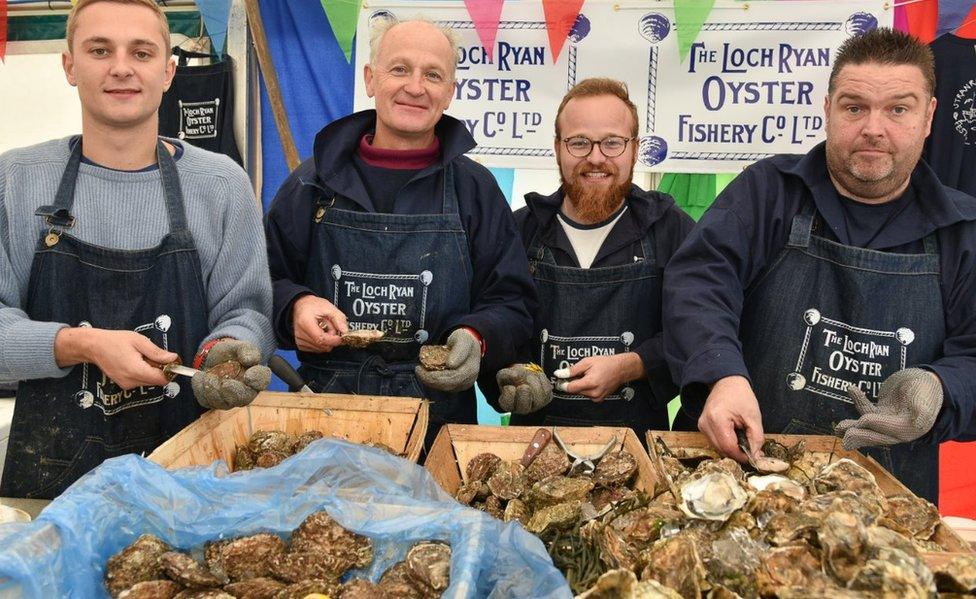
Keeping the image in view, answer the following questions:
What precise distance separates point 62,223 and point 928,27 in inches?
161

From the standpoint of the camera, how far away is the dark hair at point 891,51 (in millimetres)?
2145

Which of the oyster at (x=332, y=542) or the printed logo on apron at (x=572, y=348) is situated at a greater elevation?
the printed logo on apron at (x=572, y=348)

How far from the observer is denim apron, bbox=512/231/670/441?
2.67 meters

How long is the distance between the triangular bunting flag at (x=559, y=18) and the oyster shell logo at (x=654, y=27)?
1.18 ft

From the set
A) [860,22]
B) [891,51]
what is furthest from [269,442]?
[860,22]

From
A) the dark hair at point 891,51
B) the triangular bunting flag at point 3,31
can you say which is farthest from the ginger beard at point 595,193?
the triangular bunting flag at point 3,31

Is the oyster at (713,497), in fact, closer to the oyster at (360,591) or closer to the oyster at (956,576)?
the oyster at (956,576)

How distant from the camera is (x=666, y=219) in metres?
2.80

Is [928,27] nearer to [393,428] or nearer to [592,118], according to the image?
[592,118]

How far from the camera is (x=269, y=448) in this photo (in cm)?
204

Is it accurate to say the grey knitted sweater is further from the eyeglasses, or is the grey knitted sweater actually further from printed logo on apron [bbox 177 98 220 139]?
printed logo on apron [bbox 177 98 220 139]

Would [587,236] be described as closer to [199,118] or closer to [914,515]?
[914,515]

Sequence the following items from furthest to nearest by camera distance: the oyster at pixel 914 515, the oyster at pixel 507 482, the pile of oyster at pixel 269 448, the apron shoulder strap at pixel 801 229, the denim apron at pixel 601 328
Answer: the denim apron at pixel 601 328 < the apron shoulder strap at pixel 801 229 < the pile of oyster at pixel 269 448 < the oyster at pixel 507 482 < the oyster at pixel 914 515

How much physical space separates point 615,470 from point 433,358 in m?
0.65
